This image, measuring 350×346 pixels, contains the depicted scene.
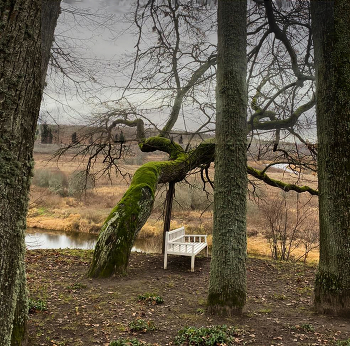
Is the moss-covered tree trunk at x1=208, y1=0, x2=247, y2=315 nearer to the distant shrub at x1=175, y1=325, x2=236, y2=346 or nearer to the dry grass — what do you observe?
the distant shrub at x1=175, y1=325, x2=236, y2=346

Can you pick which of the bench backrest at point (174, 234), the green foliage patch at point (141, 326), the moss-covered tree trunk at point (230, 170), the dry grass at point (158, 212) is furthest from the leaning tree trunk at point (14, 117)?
the dry grass at point (158, 212)

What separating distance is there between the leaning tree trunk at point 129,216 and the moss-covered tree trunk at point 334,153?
3701mm

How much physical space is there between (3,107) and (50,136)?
5.37 meters

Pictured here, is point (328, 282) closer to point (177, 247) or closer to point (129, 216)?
point (129, 216)

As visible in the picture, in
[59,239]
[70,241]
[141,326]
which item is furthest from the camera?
[59,239]

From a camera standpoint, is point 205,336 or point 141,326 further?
point 141,326

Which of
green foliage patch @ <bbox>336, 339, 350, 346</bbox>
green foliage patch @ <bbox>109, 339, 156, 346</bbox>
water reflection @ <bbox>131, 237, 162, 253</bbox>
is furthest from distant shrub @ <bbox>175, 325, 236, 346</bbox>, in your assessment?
water reflection @ <bbox>131, 237, 162, 253</bbox>

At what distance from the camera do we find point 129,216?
6.96 meters

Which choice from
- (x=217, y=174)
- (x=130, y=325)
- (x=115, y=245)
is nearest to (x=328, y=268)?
(x=217, y=174)

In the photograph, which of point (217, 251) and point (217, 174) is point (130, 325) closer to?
point (217, 251)

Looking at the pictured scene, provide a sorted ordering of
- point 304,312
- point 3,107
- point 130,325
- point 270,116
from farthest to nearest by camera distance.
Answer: point 270,116 < point 304,312 < point 130,325 < point 3,107

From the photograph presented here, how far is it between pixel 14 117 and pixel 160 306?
4.06m

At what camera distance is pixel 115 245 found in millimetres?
6691

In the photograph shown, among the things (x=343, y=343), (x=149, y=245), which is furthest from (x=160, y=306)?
(x=149, y=245)
